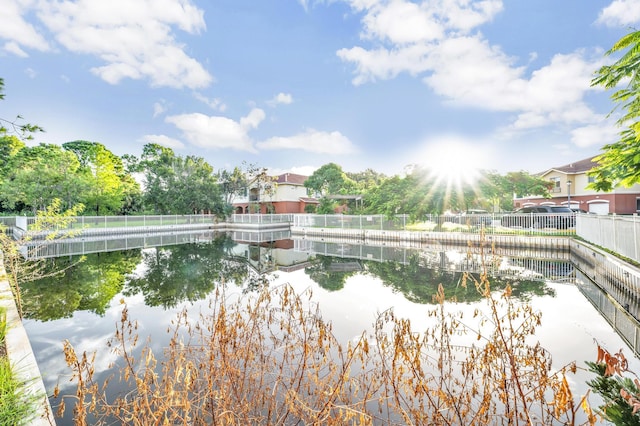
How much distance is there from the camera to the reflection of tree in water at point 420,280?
7359 millimetres

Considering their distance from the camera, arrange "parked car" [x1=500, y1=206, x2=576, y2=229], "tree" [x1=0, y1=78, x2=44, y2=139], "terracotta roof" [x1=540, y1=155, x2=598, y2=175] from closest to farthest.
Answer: "tree" [x1=0, y1=78, x2=44, y2=139]
"parked car" [x1=500, y1=206, x2=576, y2=229]
"terracotta roof" [x1=540, y1=155, x2=598, y2=175]

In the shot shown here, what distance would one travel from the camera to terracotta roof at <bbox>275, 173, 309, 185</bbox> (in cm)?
3731

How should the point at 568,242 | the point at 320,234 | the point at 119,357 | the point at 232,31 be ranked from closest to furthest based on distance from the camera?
the point at 119,357, the point at 568,242, the point at 232,31, the point at 320,234

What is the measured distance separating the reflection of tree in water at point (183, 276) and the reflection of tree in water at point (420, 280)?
8.19ft

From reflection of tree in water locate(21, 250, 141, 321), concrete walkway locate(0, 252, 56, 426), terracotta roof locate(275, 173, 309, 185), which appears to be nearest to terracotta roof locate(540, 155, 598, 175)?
terracotta roof locate(275, 173, 309, 185)

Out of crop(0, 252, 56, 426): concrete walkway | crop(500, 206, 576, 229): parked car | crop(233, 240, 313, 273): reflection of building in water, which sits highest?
crop(500, 206, 576, 229): parked car

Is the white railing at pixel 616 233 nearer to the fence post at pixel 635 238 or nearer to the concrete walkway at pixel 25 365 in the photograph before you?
the fence post at pixel 635 238

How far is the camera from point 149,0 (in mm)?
14578

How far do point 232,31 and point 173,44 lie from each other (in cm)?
443

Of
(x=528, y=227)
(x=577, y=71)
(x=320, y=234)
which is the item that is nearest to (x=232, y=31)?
(x=320, y=234)

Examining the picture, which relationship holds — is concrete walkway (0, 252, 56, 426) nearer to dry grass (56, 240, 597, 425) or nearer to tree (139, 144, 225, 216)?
dry grass (56, 240, 597, 425)

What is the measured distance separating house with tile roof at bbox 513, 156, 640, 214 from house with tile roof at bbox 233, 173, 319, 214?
2456 cm

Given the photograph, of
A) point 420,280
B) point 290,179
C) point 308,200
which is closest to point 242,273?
point 420,280

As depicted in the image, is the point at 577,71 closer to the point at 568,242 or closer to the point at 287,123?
the point at 568,242
